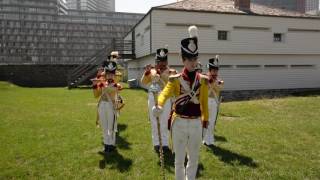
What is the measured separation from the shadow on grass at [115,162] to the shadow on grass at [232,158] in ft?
7.48

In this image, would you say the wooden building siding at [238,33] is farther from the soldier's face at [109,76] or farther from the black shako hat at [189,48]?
the black shako hat at [189,48]

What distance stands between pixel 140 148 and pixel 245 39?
1984 centimetres

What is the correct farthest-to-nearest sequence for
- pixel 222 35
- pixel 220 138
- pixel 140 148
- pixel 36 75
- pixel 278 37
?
1. pixel 36 75
2. pixel 278 37
3. pixel 222 35
4. pixel 220 138
5. pixel 140 148

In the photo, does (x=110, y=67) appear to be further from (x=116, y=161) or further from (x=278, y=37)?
(x=278, y=37)

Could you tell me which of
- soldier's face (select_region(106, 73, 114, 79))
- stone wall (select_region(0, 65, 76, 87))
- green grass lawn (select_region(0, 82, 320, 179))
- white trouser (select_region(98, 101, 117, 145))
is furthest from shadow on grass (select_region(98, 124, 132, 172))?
stone wall (select_region(0, 65, 76, 87))

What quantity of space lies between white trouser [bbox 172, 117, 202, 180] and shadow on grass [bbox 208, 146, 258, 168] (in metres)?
2.66

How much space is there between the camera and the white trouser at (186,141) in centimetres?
617

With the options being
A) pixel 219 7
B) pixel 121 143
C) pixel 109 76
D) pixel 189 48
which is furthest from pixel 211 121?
pixel 219 7

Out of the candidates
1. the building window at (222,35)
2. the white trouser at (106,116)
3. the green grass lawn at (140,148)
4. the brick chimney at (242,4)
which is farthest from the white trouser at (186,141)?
the brick chimney at (242,4)

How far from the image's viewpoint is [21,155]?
952 centimetres

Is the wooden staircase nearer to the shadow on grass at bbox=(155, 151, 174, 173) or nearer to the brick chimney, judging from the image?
the brick chimney

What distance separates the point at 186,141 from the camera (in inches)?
247

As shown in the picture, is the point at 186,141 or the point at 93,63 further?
the point at 93,63

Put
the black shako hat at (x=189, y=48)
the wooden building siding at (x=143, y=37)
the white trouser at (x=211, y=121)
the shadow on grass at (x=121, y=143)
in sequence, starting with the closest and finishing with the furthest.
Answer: the black shako hat at (x=189, y=48) < the white trouser at (x=211, y=121) < the shadow on grass at (x=121, y=143) < the wooden building siding at (x=143, y=37)
